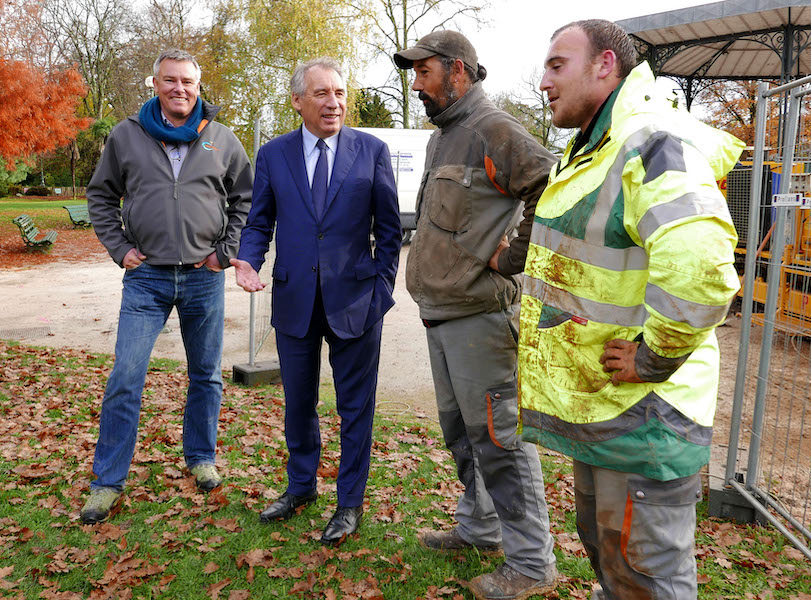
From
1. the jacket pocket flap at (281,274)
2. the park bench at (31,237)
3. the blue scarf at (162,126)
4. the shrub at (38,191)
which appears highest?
the blue scarf at (162,126)

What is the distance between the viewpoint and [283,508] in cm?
371

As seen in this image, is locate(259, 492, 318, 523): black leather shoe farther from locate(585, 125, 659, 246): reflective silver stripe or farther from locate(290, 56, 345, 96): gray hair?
locate(585, 125, 659, 246): reflective silver stripe

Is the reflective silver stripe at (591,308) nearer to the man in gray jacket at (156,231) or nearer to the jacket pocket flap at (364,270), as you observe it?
the jacket pocket flap at (364,270)

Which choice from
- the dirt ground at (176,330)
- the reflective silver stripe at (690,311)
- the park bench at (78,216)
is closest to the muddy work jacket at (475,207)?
the reflective silver stripe at (690,311)

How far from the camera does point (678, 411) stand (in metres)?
1.90

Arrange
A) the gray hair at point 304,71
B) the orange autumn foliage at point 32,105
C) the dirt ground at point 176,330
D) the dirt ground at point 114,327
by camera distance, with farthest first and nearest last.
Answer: the orange autumn foliage at point 32,105 < the dirt ground at point 114,327 < the dirt ground at point 176,330 < the gray hair at point 304,71

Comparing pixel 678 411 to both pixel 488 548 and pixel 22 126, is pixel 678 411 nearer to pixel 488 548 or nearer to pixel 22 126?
pixel 488 548

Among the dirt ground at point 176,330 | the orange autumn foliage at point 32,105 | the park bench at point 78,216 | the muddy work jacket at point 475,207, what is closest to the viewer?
the muddy work jacket at point 475,207

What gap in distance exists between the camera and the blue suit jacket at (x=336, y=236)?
11.1ft

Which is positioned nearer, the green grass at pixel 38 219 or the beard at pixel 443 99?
the beard at pixel 443 99

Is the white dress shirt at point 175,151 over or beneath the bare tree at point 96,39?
beneath

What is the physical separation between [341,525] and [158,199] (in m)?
2.01

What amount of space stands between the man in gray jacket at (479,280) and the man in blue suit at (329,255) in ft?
1.51

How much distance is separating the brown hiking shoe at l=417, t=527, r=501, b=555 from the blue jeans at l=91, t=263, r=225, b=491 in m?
1.55
